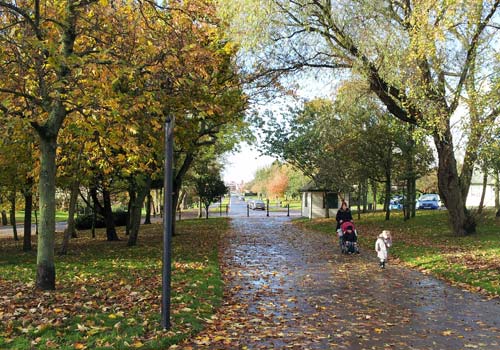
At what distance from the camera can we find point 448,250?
14078 mm

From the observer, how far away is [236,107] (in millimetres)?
15211

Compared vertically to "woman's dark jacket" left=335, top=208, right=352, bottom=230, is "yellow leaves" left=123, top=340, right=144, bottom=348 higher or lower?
lower

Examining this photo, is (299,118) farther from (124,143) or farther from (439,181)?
(124,143)

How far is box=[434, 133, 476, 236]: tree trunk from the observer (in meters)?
17.8

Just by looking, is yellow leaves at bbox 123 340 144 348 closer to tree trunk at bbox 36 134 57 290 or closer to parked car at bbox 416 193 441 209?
tree trunk at bbox 36 134 57 290

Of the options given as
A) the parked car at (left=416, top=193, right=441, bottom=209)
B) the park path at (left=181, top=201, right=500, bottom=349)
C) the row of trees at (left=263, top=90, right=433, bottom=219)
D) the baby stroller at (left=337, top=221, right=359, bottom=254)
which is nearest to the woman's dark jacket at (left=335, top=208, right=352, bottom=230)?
the baby stroller at (left=337, top=221, right=359, bottom=254)

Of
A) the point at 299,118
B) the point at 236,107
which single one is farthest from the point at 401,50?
the point at 299,118

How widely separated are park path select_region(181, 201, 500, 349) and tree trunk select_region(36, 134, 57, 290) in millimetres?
3021

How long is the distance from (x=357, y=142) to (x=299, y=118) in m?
7.03

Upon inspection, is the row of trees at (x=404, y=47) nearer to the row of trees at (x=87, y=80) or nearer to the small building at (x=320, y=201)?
the row of trees at (x=87, y=80)

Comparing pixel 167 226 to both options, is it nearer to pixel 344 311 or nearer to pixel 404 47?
pixel 344 311

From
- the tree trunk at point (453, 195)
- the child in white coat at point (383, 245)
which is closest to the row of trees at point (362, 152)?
the tree trunk at point (453, 195)

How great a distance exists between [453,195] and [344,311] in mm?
12701

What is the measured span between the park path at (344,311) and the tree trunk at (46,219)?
3.02 m
